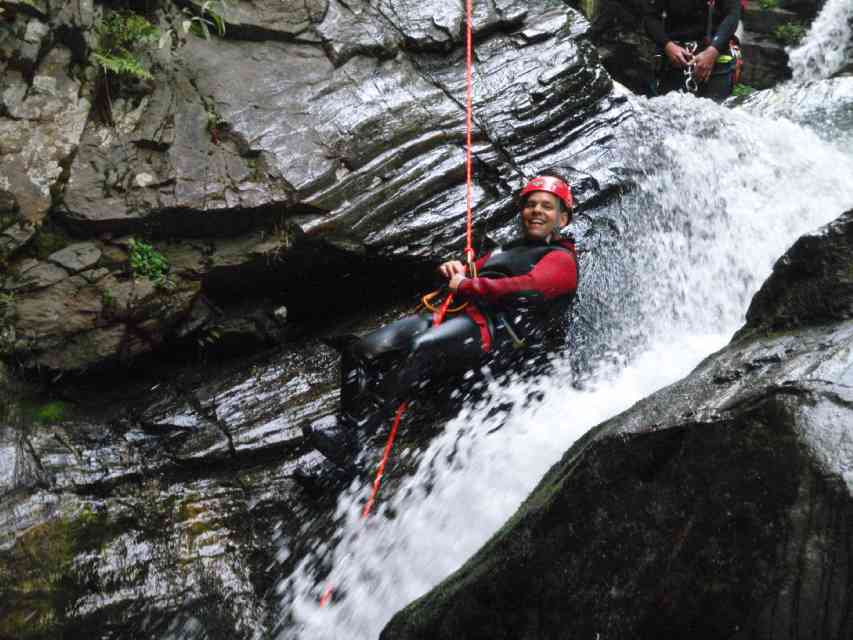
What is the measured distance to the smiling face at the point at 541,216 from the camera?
221 inches

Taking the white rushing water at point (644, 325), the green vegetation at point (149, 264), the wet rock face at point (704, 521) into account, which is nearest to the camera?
the wet rock face at point (704, 521)

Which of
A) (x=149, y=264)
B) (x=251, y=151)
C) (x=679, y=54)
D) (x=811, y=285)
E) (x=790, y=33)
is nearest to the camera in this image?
(x=811, y=285)

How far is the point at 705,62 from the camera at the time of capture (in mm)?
7855

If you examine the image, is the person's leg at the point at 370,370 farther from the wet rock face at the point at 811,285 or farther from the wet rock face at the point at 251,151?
the wet rock face at the point at 811,285

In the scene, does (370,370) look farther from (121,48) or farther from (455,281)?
(121,48)

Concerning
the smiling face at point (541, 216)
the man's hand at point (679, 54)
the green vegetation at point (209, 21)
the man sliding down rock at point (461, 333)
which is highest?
the green vegetation at point (209, 21)

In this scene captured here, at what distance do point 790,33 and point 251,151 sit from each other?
1175cm

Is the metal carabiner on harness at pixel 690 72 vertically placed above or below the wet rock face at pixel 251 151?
below

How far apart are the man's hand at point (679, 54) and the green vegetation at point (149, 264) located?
6342 mm

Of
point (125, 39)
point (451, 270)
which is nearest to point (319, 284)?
point (451, 270)

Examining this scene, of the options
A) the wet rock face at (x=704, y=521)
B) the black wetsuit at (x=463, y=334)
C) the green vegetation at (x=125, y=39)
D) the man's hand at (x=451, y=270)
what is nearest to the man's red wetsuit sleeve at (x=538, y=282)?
the black wetsuit at (x=463, y=334)

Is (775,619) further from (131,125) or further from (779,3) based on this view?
(779,3)

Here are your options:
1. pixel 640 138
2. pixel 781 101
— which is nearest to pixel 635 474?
pixel 640 138

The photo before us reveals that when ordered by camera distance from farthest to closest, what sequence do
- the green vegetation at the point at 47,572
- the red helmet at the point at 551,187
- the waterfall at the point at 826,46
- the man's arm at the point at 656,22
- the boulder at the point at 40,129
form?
the waterfall at the point at 826,46 < the man's arm at the point at 656,22 < the red helmet at the point at 551,187 < the boulder at the point at 40,129 < the green vegetation at the point at 47,572
